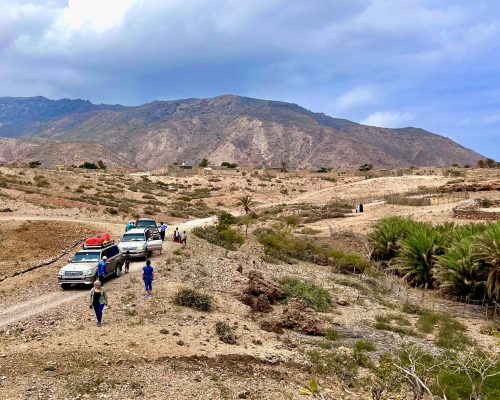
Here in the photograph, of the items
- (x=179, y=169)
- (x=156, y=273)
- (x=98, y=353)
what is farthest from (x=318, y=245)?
(x=179, y=169)

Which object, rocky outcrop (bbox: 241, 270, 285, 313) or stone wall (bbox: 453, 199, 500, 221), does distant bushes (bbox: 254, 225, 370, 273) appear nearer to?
rocky outcrop (bbox: 241, 270, 285, 313)

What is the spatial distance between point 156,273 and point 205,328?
6.59 meters

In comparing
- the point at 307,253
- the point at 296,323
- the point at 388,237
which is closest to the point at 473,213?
the point at 388,237

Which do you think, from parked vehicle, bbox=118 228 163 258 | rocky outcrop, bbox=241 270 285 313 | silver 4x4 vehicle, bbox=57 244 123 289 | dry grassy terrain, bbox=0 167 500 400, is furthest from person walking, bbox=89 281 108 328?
parked vehicle, bbox=118 228 163 258

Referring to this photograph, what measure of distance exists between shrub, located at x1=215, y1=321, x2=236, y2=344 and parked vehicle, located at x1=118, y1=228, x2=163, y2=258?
10.2m

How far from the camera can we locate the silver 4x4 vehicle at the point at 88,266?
19.7 m

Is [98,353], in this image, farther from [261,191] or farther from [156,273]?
[261,191]

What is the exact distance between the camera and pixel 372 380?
13.9 meters

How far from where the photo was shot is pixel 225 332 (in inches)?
629

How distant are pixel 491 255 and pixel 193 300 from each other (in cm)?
1308

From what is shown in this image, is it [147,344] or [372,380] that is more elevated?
[147,344]

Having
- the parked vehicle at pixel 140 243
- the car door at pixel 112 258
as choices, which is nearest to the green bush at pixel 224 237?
the parked vehicle at pixel 140 243

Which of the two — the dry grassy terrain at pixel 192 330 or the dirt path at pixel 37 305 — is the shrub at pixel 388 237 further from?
the dirt path at pixel 37 305

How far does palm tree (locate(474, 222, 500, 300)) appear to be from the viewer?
21.8 meters
